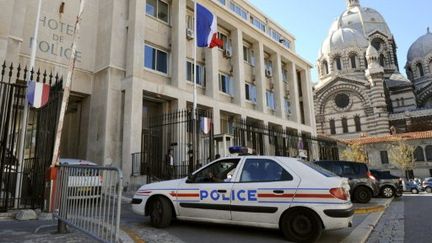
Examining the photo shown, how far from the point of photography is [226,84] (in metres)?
23.4

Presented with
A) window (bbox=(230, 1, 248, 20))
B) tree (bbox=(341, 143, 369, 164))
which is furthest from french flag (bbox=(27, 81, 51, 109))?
tree (bbox=(341, 143, 369, 164))

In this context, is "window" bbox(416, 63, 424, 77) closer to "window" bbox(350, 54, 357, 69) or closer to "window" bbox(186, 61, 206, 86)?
"window" bbox(350, 54, 357, 69)

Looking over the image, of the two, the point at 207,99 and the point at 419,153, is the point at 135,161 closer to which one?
the point at 207,99

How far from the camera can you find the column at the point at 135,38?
1630 cm

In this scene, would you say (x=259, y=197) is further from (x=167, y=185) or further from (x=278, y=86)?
(x=278, y=86)

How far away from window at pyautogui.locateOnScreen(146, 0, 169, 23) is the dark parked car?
40.3 feet

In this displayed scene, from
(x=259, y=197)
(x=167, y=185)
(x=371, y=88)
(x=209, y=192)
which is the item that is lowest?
(x=259, y=197)

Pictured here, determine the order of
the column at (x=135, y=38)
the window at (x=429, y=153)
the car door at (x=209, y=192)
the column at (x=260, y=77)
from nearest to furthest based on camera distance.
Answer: the car door at (x=209, y=192), the column at (x=135, y=38), the column at (x=260, y=77), the window at (x=429, y=153)

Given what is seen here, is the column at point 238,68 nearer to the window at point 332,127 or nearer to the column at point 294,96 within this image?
the column at point 294,96

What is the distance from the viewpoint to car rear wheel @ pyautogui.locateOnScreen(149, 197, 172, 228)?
22.8 feet

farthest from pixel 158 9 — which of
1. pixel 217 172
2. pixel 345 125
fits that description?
pixel 345 125

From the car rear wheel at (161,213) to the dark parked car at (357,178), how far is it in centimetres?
910

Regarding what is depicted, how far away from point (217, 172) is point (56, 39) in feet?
41.9

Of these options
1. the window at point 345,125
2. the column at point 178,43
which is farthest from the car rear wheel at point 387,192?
the window at point 345,125
